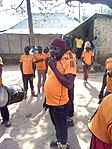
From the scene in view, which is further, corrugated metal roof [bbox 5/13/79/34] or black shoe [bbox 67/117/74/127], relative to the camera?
corrugated metal roof [bbox 5/13/79/34]

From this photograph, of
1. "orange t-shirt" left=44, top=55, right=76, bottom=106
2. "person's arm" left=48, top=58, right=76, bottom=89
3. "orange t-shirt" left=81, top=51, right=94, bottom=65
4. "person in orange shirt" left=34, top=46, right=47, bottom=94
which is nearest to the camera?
"person's arm" left=48, top=58, right=76, bottom=89

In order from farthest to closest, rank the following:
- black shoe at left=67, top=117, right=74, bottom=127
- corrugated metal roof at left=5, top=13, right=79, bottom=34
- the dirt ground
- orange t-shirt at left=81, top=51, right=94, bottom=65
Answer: corrugated metal roof at left=5, top=13, right=79, bottom=34 < orange t-shirt at left=81, top=51, right=94, bottom=65 < black shoe at left=67, top=117, right=74, bottom=127 < the dirt ground

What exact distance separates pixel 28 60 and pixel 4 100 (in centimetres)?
245

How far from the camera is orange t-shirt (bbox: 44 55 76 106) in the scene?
3418 millimetres

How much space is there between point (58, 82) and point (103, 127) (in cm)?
215

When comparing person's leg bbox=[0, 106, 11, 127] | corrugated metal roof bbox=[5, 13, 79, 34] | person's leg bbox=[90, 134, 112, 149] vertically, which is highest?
corrugated metal roof bbox=[5, 13, 79, 34]

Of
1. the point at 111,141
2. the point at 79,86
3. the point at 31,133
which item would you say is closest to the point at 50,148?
the point at 31,133

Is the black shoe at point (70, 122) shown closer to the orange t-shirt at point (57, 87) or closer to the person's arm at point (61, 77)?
the orange t-shirt at point (57, 87)

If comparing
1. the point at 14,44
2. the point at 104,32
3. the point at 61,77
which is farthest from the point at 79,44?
the point at 61,77

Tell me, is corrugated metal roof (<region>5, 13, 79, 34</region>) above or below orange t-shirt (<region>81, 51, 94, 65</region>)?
above

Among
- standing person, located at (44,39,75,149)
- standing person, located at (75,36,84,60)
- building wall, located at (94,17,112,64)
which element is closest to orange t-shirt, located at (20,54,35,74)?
standing person, located at (44,39,75,149)

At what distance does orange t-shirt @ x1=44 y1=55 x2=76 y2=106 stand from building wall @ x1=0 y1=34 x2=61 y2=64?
418 inches

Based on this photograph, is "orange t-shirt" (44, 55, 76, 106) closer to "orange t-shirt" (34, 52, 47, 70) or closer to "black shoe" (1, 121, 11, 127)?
"black shoe" (1, 121, 11, 127)

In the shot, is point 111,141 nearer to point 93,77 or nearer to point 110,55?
point 93,77
